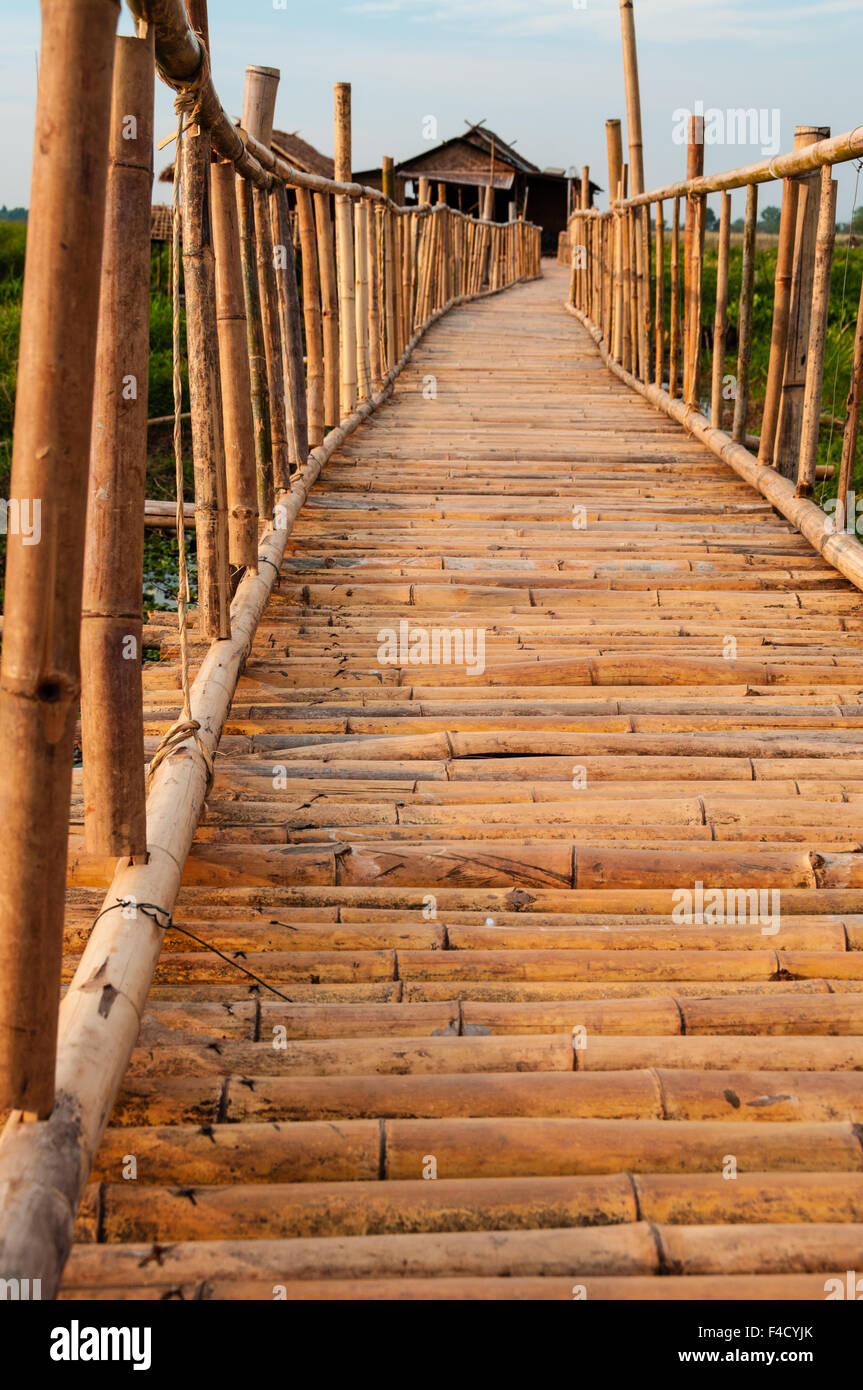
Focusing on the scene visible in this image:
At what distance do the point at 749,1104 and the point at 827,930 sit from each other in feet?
1.37

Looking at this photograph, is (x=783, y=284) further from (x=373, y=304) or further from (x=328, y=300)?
(x=373, y=304)

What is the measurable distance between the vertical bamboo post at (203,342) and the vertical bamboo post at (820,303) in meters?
1.81

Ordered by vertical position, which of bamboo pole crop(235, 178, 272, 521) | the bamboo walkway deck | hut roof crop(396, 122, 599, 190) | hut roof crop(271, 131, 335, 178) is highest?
hut roof crop(396, 122, 599, 190)

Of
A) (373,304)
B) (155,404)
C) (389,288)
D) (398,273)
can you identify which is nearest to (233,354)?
(373,304)

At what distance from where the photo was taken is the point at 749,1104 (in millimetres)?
1496

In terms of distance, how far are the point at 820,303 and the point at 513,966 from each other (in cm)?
248

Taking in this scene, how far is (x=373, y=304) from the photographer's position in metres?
6.19

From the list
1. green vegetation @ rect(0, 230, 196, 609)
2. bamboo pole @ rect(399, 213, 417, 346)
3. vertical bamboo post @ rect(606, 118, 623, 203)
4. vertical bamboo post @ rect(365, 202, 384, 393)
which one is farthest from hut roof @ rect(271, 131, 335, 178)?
vertical bamboo post @ rect(365, 202, 384, 393)

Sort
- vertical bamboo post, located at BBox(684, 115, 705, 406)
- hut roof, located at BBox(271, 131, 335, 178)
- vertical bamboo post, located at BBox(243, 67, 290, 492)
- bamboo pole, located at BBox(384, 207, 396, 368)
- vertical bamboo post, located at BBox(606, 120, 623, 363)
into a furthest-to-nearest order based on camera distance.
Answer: hut roof, located at BBox(271, 131, 335, 178) → vertical bamboo post, located at BBox(606, 120, 623, 363) → bamboo pole, located at BBox(384, 207, 396, 368) → vertical bamboo post, located at BBox(684, 115, 705, 406) → vertical bamboo post, located at BBox(243, 67, 290, 492)

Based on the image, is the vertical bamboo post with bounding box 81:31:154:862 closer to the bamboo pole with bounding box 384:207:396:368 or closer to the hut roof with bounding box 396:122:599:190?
the bamboo pole with bounding box 384:207:396:368

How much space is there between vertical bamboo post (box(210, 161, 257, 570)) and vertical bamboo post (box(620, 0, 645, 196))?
672 cm

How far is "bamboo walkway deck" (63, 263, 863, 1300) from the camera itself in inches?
51.0

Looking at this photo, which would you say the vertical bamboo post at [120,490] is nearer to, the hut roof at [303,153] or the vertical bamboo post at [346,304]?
the vertical bamboo post at [346,304]
